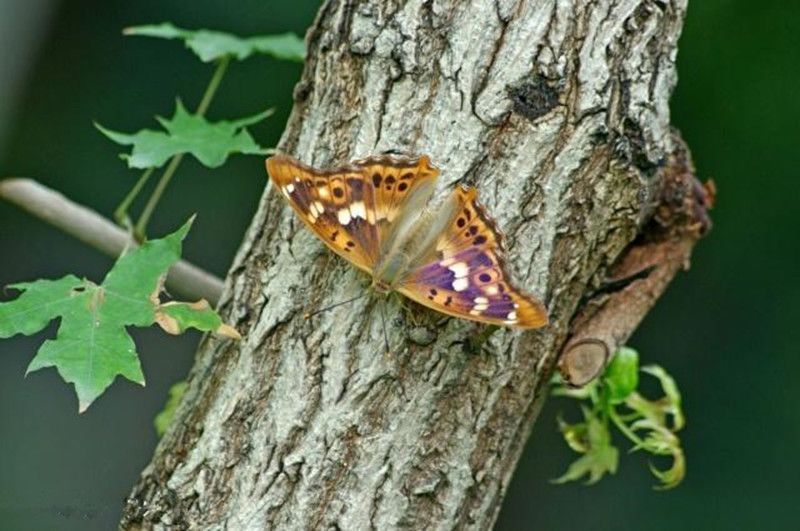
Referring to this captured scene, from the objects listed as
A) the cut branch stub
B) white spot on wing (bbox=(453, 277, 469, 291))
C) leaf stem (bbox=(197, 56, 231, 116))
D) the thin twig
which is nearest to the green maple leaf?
leaf stem (bbox=(197, 56, 231, 116))

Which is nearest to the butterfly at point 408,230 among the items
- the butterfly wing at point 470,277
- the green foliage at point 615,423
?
the butterfly wing at point 470,277

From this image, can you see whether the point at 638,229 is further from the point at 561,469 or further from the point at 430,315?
the point at 561,469

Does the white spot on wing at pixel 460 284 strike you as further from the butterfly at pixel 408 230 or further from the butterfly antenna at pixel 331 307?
the butterfly antenna at pixel 331 307

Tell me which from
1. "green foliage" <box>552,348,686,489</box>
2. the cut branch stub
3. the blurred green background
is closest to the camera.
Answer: the cut branch stub

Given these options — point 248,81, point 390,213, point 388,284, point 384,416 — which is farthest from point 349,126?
point 248,81

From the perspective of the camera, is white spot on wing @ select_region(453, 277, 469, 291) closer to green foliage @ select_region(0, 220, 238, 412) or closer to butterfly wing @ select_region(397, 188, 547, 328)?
butterfly wing @ select_region(397, 188, 547, 328)

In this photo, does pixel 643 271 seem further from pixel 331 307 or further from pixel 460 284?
pixel 331 307

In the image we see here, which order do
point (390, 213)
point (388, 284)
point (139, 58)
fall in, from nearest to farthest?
point (388, 284) → point (390, 213) → point (139, 58)
